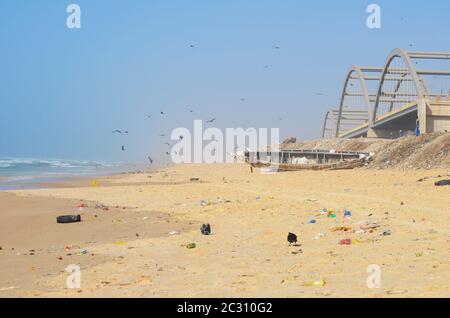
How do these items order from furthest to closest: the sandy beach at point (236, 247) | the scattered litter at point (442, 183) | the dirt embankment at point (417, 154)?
the dirt embankment at point (417, 154)
the scattered litter at point (442, 183)
the sandy beach at point (236, 247)

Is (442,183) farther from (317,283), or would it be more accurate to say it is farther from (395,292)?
(395,292)

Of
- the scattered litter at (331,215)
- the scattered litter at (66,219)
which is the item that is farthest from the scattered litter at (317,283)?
the scattered litter at (66,219)

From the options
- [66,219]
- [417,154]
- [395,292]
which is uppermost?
[417,154]

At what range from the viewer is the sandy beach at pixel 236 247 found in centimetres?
733

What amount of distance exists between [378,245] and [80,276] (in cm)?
484

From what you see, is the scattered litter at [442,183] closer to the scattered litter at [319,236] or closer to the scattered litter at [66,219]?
the scattered litter at [319,236]

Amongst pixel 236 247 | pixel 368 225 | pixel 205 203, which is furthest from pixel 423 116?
pixel 236 247

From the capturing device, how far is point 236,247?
35.7ft

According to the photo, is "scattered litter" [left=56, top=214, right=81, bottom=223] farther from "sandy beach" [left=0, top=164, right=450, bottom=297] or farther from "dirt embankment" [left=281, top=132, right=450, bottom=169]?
"dirt embankment" [left=281, top=132, right=450, bottom=169]

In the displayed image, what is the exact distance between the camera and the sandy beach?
24.0 feet

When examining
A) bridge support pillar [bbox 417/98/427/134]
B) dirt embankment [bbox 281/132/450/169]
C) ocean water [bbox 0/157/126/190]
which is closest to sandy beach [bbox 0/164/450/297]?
dirt embankment [bbox 281/132/450/169]

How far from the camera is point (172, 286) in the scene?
7531 mm

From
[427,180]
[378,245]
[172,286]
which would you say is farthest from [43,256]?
[427,180]
